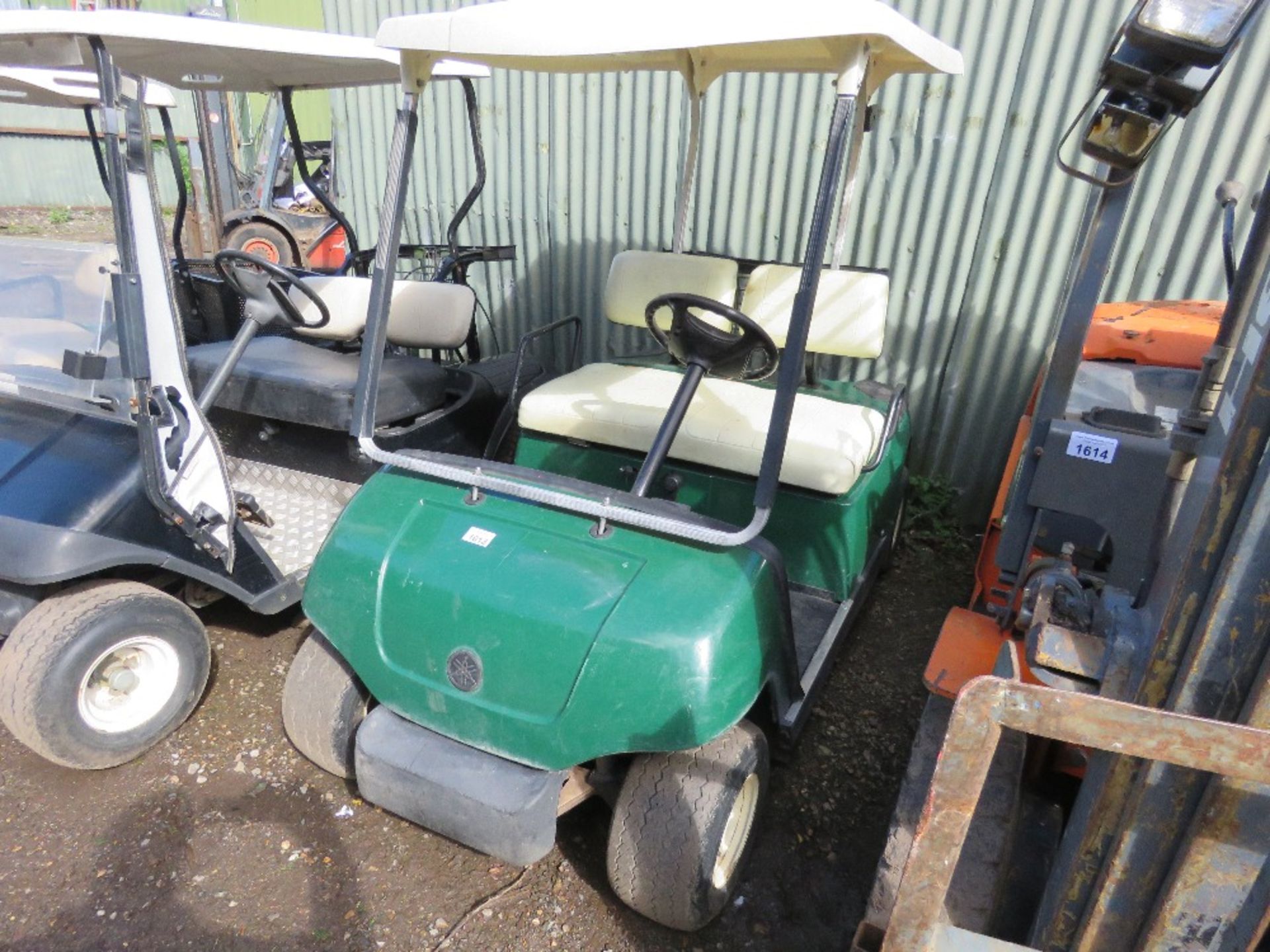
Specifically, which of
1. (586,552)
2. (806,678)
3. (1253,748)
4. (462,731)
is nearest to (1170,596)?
(1253,748)

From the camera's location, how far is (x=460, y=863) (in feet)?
7.03

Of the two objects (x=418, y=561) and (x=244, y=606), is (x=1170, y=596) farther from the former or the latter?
(x=244, y=606)

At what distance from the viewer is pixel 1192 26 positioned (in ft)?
4.38

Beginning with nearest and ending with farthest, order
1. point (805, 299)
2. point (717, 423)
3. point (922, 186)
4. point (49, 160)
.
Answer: point (805, 299), point (717, 423), point (922, 186), point (49, 160)

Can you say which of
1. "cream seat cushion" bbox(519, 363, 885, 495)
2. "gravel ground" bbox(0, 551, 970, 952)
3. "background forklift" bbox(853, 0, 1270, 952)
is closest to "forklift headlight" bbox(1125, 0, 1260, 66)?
"background forklift" bbox(853, 0, 1270, 952)

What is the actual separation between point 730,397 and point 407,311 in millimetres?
1380

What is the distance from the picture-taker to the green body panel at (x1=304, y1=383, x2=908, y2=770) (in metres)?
1.70

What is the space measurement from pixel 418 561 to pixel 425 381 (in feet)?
4.71

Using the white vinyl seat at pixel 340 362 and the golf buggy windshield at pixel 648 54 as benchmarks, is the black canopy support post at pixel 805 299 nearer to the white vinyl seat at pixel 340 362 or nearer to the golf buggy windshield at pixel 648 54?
the golf buggy windshield at pixel 648 54

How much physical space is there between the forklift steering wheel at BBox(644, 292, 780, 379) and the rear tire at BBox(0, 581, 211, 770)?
169 centimetres

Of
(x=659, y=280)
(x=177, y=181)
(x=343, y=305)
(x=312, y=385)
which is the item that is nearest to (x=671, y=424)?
(x=659, y=280)

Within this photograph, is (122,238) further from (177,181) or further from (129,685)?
(177,181)

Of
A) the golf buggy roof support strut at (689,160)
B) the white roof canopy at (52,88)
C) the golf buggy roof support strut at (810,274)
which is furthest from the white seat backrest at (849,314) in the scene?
the white roof canopy at (52,88)

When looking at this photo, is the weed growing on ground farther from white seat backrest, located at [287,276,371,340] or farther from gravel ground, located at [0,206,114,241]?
gravel ground, located at [0,206,114,241]
